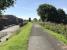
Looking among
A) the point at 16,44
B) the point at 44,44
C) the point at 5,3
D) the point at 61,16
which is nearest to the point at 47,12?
the point at 61,16

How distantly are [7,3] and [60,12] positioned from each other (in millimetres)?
137455

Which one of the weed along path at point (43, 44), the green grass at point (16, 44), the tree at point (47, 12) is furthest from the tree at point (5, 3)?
the tree at point (47, 12)

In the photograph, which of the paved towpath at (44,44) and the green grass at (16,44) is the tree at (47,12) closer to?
the green grass at (16,44)

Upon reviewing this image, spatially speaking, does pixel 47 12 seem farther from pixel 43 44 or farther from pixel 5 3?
pixel 5 3

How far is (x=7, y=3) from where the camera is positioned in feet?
48.1

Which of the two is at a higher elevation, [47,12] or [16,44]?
[47,12]

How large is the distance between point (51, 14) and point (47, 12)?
4.02m

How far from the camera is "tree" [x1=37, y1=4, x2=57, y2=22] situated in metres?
140

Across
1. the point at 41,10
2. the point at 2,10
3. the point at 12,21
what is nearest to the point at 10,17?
the point at 12,21

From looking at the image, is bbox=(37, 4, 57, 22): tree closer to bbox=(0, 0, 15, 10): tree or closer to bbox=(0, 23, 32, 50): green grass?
bbox=(0, 23, 32, 50): green grass

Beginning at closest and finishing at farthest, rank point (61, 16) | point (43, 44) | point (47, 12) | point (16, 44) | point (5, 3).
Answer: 1. point (5, 3)
2. point (43, 44)
3. point (16, 44)
4. point (47, 12)
5. point (61, 16)

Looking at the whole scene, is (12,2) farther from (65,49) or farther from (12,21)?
(12,21)

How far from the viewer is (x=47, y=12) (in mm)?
147625

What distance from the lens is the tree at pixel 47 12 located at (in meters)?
140
